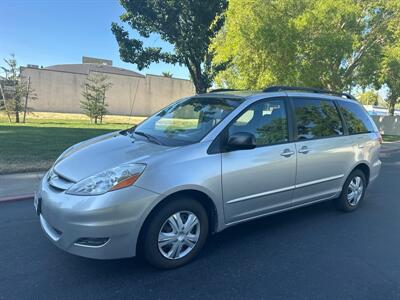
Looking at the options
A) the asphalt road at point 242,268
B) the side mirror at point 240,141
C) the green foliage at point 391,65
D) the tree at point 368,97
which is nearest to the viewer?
the asphalt road at point 242,268

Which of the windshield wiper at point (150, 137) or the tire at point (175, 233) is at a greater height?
the windshield wiper at point (150, 137)

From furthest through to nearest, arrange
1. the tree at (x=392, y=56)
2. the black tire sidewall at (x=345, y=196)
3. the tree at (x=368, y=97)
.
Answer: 1. the tree at (x=368, y=97)
2. the tree at (x=392, y=56)
3. the black tire sidewall at (x=345, y=196)

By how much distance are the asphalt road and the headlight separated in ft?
2.74

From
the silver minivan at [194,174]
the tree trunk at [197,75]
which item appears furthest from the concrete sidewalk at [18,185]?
the tree trunk at [197,75]

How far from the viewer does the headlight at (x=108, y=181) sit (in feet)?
9.78

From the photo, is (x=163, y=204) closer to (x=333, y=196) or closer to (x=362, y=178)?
(x=333, y=196)

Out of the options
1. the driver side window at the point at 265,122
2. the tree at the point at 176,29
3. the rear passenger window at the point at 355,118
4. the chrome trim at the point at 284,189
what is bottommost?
the chrome trim at the point at 284,189

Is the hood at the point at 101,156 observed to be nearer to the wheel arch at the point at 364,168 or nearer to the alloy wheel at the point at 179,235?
the alloy wheel at the point at 179,235

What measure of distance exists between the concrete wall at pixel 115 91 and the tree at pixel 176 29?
20712 mm

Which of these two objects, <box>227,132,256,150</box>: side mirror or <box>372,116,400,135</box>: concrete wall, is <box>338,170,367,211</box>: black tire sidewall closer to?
<box>227,132,256,150</box>: side mirror

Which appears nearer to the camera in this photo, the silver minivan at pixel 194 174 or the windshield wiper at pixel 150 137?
the silver minivan at pixel 194 174

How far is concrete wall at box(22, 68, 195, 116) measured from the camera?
39.5 meters

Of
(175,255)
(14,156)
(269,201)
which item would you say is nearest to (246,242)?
(269,201)

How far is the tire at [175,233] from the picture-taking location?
3172mm
